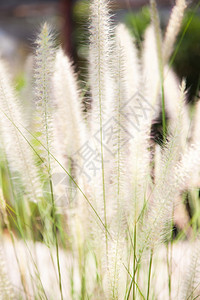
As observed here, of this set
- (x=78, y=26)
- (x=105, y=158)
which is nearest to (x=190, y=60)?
(x=78, y=26)

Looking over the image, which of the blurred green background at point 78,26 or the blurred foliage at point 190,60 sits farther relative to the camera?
the blurred foliage at point 190,60

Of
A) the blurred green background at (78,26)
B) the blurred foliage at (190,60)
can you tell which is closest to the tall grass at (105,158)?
the blurred green background at (78,26)

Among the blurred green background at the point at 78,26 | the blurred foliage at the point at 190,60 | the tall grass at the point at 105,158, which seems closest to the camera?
the tall grass at the point at 105,158

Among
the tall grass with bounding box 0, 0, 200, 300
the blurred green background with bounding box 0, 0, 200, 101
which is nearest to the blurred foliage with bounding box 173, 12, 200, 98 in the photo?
the blurred green background with bounding box 0, 0, 200, 101

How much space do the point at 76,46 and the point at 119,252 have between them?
2.49 metres

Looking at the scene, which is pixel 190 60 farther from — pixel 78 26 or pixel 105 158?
pixel 105 158

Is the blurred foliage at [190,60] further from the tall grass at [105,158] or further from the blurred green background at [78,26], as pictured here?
the tall grass at [105,158]

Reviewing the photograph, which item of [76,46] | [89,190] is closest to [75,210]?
[89,190]

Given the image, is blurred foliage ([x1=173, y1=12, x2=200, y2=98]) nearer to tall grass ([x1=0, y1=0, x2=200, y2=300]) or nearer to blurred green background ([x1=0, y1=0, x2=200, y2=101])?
blurred green background ([x1=0, y1=0, x2=200, y2=101])

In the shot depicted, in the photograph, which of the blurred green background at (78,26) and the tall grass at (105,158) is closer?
the tall grass at (105,158)

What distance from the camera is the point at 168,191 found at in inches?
22.5

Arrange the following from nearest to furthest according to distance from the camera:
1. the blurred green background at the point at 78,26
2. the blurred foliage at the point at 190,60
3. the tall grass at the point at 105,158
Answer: the tall grass at the point at 105,158
the blurred green background at the point at 78,26
the blurred foliage at the point at 190,60

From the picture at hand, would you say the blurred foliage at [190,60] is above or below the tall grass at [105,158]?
above

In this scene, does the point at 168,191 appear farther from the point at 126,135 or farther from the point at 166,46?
the point at 166,46
